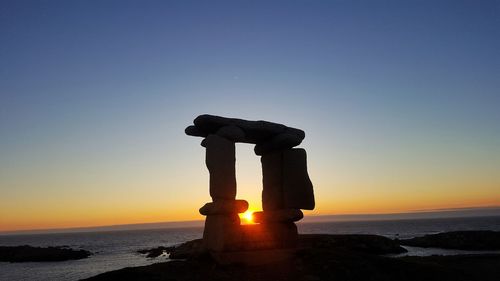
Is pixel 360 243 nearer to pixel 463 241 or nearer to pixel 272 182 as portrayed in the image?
pixel 463 241

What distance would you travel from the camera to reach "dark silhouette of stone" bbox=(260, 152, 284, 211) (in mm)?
18234

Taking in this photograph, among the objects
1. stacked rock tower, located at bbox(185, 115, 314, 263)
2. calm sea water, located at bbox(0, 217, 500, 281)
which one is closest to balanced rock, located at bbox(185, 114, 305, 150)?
stacked rock tower, located at bbox(185, 115, 314, 263)

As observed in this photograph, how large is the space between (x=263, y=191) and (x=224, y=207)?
3.29m

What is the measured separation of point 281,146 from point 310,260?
14.6 ft

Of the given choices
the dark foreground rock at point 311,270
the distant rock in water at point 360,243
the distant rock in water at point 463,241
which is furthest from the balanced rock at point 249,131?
the distant rock in water at point 463,241

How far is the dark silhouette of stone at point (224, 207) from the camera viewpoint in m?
15.9

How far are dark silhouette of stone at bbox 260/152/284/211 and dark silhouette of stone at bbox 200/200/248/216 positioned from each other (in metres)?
2.15

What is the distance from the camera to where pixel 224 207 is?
624 inches

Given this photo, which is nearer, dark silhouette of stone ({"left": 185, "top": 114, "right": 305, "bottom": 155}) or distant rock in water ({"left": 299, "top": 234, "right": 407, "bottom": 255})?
dark silhouette of stone ({"left": 185, "top": 114, "right": 305, "bottom": 155})

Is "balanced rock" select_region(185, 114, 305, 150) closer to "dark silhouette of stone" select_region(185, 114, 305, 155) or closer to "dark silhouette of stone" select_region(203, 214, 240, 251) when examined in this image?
"dark silhouette of stone" select_region(185, 114, 305, 155)

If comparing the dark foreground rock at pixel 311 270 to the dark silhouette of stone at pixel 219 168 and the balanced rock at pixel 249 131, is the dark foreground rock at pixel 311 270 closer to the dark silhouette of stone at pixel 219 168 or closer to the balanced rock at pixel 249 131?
the dark silhouette of stone at pixel 219 168

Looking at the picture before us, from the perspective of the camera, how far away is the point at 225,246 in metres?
15.7

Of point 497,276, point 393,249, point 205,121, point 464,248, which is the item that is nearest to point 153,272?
point 205,121

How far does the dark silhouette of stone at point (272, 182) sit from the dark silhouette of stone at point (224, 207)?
215 centimetres
